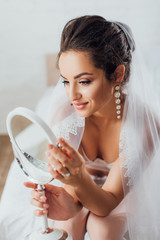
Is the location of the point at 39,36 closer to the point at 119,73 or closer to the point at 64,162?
the point at 119,73

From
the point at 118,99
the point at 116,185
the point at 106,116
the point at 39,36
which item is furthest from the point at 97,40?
the point at 39,36

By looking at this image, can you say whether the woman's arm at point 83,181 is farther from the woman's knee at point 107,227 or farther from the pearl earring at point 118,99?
the pearl earring at point 118,99

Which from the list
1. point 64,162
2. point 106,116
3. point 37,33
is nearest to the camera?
point 64,162

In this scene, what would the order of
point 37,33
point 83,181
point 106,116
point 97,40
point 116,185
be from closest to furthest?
point 83,181, point 97,40, point 116,185, point 106,116, point 37,33

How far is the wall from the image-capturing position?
3.18 meters

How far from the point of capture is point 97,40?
108 cm

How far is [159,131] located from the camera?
4.29ft

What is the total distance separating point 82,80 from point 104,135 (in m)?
0.42

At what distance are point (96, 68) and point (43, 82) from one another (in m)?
2.52

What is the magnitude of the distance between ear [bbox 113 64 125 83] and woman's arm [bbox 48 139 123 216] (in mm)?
305

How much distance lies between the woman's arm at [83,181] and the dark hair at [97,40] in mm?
340

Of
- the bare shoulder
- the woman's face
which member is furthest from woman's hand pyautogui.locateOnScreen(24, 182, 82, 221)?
the woman's face

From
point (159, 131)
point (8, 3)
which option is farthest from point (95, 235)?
point (8, 3)

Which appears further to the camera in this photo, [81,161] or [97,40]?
[97,40]
